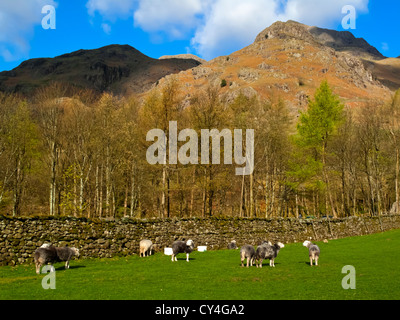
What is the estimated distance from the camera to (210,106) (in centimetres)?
3400

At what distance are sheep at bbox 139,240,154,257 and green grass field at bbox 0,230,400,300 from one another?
480 centimetres

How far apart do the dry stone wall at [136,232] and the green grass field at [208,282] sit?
1.94 meters

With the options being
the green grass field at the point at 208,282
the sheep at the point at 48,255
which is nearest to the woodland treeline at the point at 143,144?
the sheep at the point at 48,255

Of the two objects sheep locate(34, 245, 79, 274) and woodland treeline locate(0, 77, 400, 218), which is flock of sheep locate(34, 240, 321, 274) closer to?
sheep locate(34, 245, 79, 274)

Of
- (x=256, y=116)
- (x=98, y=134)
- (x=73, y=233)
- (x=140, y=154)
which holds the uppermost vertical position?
(x=256, y=116)

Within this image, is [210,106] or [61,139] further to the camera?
[61,139]

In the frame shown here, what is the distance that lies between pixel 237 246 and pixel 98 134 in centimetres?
1968

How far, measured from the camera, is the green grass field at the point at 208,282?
10.3 metres

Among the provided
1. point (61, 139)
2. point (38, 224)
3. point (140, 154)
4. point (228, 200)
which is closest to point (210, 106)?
point (140, 154)

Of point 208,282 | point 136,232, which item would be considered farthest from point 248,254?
point 136,232

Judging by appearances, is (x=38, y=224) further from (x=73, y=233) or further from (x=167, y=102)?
(x=167, y=102)

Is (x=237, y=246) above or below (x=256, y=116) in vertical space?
below
